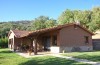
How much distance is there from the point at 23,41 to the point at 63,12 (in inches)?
1306

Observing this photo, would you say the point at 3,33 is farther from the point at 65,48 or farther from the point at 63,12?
the point at 65,48

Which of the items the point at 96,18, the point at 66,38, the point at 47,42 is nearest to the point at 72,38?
the point at 66,38

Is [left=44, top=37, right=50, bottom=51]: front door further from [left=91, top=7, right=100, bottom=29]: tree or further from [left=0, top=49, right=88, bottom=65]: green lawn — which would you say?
[left=91, top=7, right=100, bottom=29]: tree

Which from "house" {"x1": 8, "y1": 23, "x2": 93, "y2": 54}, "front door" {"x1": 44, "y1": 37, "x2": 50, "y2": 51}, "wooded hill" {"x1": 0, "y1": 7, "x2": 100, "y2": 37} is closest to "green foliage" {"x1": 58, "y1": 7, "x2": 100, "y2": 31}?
"wooded hill" {"x1": 0, "y1": 7, "x2": 100, "y2": 37}

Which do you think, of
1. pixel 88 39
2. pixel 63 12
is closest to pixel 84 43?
pixel 88 39

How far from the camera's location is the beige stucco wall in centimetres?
3069

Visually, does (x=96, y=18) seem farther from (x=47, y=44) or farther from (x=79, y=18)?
(x=47, y=44)

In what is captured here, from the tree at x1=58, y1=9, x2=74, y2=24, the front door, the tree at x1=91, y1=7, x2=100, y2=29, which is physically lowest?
the front door

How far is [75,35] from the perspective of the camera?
31.9 meters

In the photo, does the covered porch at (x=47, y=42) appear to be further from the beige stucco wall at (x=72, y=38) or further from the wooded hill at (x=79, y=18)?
the wooded hill at (x=79, y=18)

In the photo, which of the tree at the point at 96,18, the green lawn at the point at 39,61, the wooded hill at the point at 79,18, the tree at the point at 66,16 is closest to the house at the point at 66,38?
the green lawn at the point at 39,61

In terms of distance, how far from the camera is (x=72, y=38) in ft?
104

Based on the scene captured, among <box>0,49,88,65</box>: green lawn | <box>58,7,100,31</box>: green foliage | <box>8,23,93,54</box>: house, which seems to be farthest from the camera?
<box>58,7,100,31</box>: green foliage

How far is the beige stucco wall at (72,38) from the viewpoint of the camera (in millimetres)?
30688
